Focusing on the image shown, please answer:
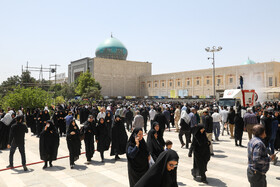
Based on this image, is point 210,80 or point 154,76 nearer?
point 210,80

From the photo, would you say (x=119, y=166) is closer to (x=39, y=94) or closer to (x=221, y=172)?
(x=221, y=172)

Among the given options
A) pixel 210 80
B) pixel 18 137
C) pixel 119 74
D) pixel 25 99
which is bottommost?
pixel 18 137

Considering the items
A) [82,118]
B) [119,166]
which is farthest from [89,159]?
[82,118]

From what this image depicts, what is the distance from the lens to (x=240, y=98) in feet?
73.4

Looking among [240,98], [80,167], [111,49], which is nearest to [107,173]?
[80,167]

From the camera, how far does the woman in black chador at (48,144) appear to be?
273 inches

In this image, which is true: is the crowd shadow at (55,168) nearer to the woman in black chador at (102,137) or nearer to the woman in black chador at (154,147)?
the woman in black chador at (102,137)

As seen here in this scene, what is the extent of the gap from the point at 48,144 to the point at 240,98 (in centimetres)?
1956

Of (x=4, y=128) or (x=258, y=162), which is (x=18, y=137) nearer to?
(x=4, y=128)

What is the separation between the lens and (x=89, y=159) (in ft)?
24.2

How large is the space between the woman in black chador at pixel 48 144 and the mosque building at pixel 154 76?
126 ft

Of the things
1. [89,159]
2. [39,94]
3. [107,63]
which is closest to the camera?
[89,159]

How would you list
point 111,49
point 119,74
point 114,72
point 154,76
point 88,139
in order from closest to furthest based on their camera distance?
point 88,139 < point 154,76 < point 111,49 < point 114,72 < point 119,74

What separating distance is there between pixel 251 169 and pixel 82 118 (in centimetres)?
1474
